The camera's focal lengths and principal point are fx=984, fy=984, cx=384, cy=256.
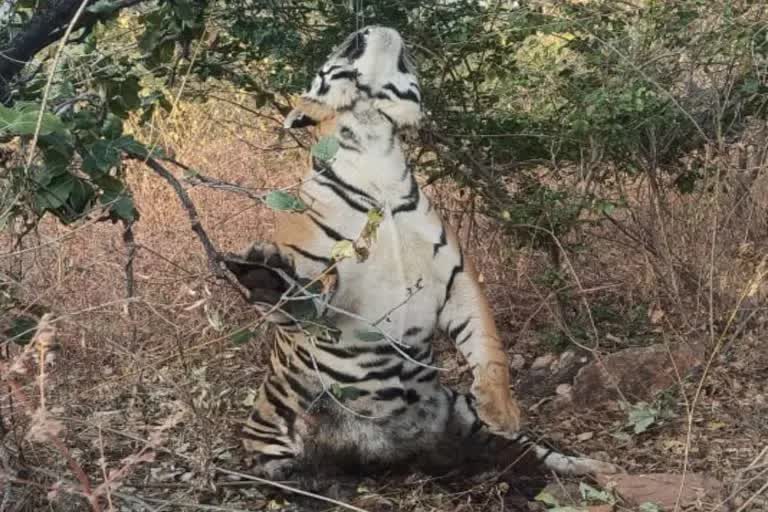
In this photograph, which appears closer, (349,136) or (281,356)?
(349,136)

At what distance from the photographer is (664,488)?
8.41 feet

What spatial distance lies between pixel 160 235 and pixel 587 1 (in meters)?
2.34

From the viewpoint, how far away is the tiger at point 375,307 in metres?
2.66

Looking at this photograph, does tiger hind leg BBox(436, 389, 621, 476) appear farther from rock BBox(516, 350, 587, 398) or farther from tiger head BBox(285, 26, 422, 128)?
tiger head BBox(285, 26, 422, 128)

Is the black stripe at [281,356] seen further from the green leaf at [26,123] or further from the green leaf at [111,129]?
the green leaf at [26,123]

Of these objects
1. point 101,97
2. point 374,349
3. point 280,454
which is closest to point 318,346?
point 374,349

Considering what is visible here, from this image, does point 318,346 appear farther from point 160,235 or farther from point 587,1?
point 160,235

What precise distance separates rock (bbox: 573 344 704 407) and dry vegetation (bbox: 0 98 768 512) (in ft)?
0.14

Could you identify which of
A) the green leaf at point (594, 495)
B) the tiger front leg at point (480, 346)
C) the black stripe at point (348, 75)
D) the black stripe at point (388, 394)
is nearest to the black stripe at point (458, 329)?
the tiger front leg at point (480, 346)

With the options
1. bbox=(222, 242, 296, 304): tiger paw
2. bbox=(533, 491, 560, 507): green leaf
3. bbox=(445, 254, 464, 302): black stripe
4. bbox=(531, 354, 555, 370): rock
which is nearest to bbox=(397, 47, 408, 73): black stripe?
bbox=(445, 254, 464, 302): black stripe

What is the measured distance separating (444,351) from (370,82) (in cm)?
168

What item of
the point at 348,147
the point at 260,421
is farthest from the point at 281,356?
the point at 348,147

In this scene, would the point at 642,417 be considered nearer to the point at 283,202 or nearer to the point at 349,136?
the point at 349,136

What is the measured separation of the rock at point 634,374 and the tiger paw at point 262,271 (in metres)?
1.34
